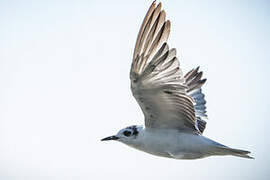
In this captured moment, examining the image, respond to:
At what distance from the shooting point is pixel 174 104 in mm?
8578

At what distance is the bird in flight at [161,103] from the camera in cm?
820

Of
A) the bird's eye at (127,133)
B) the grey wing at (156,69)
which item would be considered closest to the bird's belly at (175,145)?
the bird's eye at (127,133)

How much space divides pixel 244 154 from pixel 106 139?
8.68 feet

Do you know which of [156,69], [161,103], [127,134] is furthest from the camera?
[127,134]

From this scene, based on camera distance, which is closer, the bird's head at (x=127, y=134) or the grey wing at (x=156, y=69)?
the grey wing at (x=156, y=69)

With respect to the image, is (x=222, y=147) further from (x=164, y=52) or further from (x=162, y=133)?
(x=164, y=52)

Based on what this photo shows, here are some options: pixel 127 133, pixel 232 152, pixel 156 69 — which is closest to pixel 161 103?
pixel 156 69

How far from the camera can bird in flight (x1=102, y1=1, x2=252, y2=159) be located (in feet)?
26.9

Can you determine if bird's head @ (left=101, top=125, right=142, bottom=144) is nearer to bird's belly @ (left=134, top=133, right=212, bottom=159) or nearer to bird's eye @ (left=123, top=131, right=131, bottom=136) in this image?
bird's eye @ (left=123, top=131, right=131, bottom=136)

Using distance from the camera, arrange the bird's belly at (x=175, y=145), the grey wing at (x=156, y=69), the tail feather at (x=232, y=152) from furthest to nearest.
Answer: the bird's belly at (x=175, y=145) < the tail feather at (x=232, y=152) < the grey wing at (x=156, y=69)

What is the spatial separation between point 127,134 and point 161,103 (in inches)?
40.5

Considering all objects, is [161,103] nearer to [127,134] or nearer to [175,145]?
[175,145]

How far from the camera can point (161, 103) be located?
8.56 metres

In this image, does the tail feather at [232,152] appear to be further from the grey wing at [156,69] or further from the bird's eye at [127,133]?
the bird's eye at [127,133]
